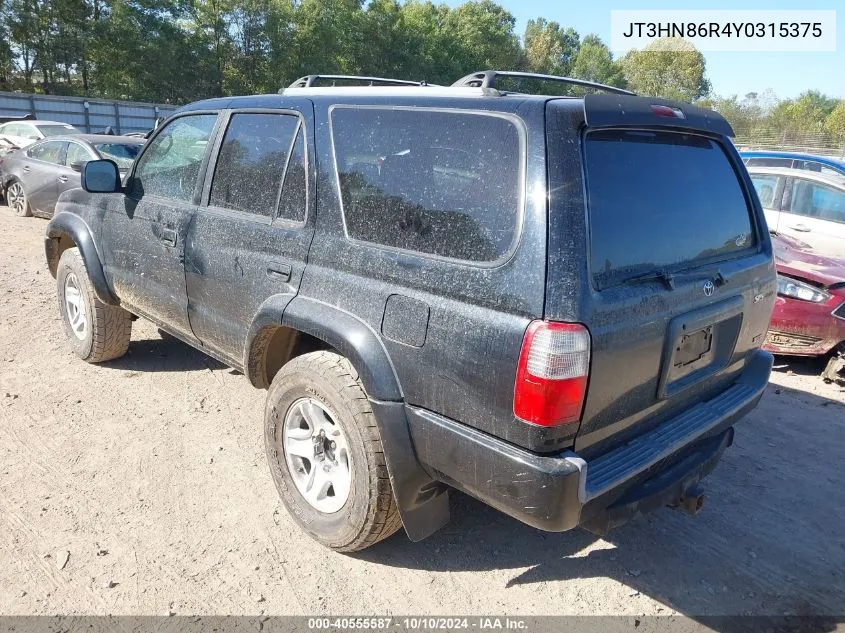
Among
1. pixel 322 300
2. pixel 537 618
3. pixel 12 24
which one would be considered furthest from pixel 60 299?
pixel 12 24

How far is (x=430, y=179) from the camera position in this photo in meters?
2.34

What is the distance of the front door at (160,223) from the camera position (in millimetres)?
3520

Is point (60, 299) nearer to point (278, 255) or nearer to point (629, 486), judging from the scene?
point (278, 255)

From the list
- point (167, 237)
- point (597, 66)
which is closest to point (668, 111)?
point (167, 237)

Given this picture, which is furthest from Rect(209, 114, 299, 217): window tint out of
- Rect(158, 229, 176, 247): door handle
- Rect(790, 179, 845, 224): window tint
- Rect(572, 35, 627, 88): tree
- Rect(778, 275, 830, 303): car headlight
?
Rect(572, 35, 627, 88): tree

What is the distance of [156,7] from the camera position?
31422mm

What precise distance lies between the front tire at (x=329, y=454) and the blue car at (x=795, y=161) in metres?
7.38

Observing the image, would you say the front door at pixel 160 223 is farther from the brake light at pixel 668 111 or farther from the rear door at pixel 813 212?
the rear door at pixel 813 212

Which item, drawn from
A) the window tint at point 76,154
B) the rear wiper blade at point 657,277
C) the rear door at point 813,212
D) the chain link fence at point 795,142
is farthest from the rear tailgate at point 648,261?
the chain link fence at point 795,142

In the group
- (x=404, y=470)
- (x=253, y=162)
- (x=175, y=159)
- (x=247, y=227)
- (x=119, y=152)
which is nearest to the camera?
(x=404, y=470)

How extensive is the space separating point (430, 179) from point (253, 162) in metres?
1.24

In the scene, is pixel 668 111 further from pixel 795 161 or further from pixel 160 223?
pixel 795 161

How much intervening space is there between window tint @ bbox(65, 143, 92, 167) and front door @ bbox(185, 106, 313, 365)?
23.2ft

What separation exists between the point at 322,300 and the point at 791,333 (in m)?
4.31
